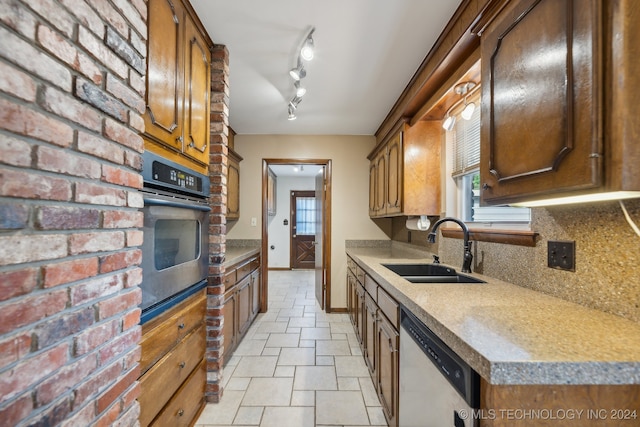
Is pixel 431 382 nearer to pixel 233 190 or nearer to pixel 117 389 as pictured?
pixel 117 389

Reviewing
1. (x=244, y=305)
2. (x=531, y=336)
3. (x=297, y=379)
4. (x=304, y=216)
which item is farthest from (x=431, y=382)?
(x=304, y=216)

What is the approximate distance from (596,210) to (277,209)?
6326mm

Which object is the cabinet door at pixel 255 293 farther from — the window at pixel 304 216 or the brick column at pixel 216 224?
the window at pixel 304 216

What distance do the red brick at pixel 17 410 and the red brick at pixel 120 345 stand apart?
0.67ft

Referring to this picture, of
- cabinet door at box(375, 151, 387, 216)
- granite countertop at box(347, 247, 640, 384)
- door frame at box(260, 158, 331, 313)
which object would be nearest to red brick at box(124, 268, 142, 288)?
granite countertop at box(347, 247, 640, 384)

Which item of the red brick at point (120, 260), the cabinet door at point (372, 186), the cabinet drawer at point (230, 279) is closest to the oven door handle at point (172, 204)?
the red brick at point (120, 260)

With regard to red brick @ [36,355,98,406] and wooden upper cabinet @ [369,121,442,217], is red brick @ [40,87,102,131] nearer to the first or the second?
red brick @ [36,355,98,406]

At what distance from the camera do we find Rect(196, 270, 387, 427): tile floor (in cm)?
175

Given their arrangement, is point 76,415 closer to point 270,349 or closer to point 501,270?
point 501,270

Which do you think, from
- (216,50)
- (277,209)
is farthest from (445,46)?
(277,209)

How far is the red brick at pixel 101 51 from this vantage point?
29.5 inches

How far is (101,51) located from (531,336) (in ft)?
5.07

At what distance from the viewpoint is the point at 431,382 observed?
3.26 feet

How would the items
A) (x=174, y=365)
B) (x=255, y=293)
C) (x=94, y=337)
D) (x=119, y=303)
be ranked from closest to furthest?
(x=94, y=337) → (x=119, y=303) → (x=174, y=365) → (x=255, y=293)
